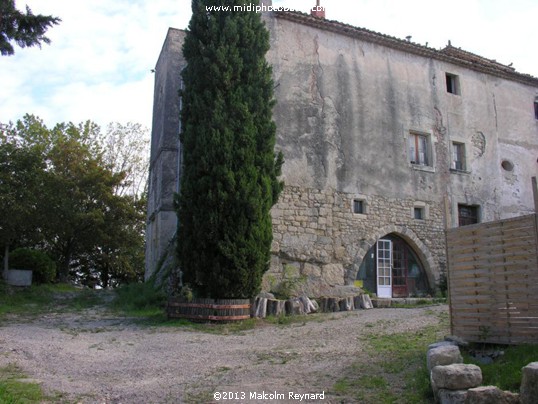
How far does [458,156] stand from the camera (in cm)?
1609

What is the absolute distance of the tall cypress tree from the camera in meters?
10.1

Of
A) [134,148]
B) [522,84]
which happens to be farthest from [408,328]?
[134,148]

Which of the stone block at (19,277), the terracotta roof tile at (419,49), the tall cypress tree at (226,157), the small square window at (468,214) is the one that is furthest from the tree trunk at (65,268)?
the small square window at (468,214)

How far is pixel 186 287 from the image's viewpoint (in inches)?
405

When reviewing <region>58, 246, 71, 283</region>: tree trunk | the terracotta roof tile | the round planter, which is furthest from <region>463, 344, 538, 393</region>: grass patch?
A: <region>58, 246, 71, 283</region>: tree trunk

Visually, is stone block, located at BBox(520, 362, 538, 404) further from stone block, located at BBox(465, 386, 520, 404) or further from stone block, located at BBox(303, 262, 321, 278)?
stone block, located at BBox(303, 262, 321, 278)

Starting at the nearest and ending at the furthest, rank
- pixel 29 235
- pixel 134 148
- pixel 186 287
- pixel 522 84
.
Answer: pixel 186 287, pixel 522 84, pixel 29 235, pixel 134 148

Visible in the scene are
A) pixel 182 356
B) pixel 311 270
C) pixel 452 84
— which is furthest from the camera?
pixel 452 84

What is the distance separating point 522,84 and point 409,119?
5.88 metres

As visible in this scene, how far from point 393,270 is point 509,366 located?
9.39 m

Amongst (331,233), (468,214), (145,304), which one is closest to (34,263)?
(145,304)

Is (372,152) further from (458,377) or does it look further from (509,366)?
A: (458,377)

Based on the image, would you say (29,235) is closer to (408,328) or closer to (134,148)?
(134,148)

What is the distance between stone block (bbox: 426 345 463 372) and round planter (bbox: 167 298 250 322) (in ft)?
17.5
